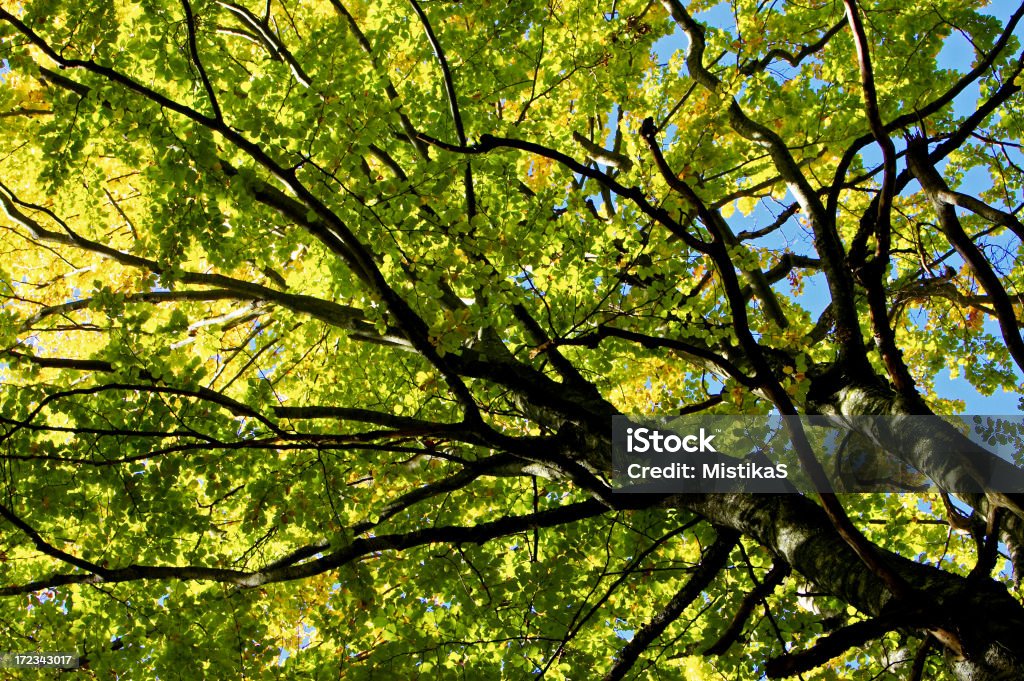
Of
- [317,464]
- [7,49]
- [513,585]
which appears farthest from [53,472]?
[513,585]

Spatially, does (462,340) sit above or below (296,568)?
above

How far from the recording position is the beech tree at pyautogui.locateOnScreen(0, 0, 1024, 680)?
3.21 m

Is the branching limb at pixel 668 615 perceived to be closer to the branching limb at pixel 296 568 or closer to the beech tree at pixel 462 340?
the beech tree at pixel 462 340

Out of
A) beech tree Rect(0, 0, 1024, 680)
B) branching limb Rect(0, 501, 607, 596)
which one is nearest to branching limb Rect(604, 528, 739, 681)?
beech tree Rect(0, 0, 1024, 680)

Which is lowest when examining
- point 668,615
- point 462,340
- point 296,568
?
point 668,615

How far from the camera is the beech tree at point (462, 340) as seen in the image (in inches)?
Result: 126

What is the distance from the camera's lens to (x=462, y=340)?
435cm

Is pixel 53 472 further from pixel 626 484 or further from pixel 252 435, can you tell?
pixel 626 484

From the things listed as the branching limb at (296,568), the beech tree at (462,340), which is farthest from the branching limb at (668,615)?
the branching limb at (296,568)

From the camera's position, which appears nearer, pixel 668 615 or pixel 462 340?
pixel 668 615

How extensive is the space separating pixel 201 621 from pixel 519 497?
2392mm

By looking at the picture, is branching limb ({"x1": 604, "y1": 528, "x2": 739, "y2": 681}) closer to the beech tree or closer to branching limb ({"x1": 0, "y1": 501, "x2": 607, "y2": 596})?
the beech tree

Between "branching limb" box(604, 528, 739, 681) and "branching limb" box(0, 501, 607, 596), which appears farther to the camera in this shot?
"branching limb" box(604, 528, 739, 681)

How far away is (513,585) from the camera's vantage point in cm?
459
